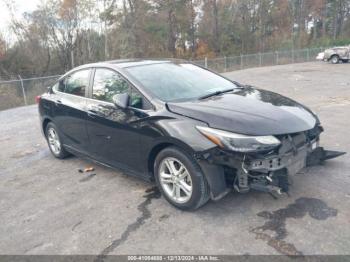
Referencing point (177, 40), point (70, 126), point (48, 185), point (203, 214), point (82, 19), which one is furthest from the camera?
point (177, 40)

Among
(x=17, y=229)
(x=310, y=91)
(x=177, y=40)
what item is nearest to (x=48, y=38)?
(x=177, y=40)

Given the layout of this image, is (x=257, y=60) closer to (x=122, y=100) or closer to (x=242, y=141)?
(x=122, y=100)

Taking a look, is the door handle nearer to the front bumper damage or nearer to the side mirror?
the side mirror

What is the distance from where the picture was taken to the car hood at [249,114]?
3156 millimetres

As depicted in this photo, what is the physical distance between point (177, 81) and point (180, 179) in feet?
4.45

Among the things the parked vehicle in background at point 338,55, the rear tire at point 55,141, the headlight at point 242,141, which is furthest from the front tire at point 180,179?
the parked vehicle in background at point 338,55

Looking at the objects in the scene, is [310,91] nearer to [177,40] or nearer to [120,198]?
[120,198]

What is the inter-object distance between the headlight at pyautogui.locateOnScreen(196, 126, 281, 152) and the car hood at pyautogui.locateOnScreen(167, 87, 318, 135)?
0.05m

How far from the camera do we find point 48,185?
463cm

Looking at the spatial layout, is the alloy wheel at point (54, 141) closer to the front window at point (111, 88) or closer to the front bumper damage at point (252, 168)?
the front window at point (111, 88)

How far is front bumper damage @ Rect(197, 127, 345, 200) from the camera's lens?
307cm

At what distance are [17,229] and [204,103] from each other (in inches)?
97.2

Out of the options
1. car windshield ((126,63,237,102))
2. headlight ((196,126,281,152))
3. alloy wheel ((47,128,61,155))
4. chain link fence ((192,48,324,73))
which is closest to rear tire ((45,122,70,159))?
alloy wheel ((47,128,61,155))

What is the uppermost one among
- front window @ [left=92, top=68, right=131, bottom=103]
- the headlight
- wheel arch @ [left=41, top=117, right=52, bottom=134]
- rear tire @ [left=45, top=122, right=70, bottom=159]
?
front window @ [left=92, top=68, right=131, bottom=103]
